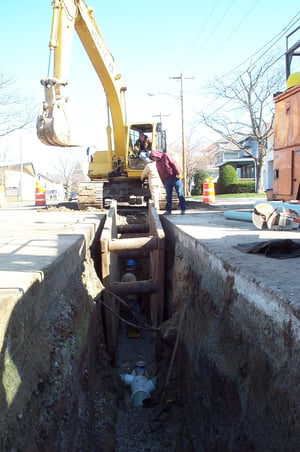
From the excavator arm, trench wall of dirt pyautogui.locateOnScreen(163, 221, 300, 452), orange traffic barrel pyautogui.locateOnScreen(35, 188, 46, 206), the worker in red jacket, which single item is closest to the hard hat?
the worker in red jacket

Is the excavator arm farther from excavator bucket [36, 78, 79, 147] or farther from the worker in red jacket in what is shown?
the worker in red jacket

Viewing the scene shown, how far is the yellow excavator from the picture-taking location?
24.3ft

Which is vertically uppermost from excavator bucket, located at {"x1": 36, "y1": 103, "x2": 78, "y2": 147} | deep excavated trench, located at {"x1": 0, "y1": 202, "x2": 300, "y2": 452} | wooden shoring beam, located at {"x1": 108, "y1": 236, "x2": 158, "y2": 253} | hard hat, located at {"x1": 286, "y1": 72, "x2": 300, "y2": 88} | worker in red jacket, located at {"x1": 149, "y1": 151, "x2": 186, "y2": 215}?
hard hat, located at {"x1": 286, "y1": 72, "x2": 300, "y2": 88}

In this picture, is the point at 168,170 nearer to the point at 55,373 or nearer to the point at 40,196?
the point at 55,373

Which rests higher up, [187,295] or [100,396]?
[187,295]

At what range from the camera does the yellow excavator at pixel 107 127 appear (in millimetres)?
7422

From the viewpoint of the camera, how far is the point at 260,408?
2.43 meters

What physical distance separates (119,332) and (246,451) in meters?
4.24

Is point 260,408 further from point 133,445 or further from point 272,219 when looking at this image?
point 272,219

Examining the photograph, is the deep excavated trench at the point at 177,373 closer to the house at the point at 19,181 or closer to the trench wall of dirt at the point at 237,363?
the trench wall of dirt at the point at 237,363

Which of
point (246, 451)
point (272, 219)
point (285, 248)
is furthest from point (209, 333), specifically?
point (272, 219)

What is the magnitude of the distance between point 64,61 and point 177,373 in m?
6.17

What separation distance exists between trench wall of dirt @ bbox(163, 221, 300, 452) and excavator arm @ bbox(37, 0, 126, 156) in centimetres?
376

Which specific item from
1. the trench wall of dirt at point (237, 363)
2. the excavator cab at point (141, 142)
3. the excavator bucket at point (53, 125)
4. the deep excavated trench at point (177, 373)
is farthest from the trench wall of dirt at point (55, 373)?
the excavator cab at point (141, 142)
